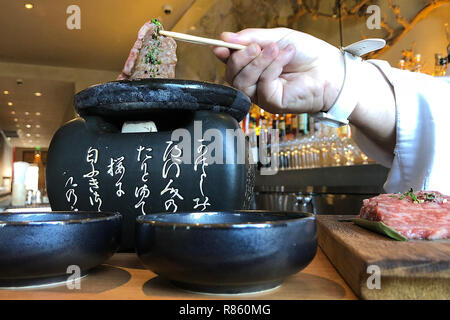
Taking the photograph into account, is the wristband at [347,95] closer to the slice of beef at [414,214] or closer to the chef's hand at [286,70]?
the chef's hand at [286,70]

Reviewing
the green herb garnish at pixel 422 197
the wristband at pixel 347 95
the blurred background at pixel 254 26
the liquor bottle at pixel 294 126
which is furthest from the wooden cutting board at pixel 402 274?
the liquor bottle at pixel 294 126

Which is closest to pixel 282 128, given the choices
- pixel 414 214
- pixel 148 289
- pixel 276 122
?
pixel 276 122

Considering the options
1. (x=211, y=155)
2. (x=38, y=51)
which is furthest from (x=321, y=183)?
(x=38, y=51)

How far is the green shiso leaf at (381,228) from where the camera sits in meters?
0.62

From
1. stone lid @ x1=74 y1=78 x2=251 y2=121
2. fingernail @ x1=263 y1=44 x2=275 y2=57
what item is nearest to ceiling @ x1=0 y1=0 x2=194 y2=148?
fingernail @ x1=263 y1=44 x2=275 y2=57

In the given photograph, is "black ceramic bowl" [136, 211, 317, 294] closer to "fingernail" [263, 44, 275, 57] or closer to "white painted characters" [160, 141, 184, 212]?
"white painted characters" [160, 141, 184, 212]

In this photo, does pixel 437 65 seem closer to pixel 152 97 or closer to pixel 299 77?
pixel 299 77

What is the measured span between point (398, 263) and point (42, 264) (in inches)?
16.3

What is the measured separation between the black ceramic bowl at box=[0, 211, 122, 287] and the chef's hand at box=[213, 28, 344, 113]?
0.67 m

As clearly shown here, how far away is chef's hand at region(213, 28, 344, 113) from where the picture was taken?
1040 millimetres

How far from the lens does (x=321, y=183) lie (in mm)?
3240
